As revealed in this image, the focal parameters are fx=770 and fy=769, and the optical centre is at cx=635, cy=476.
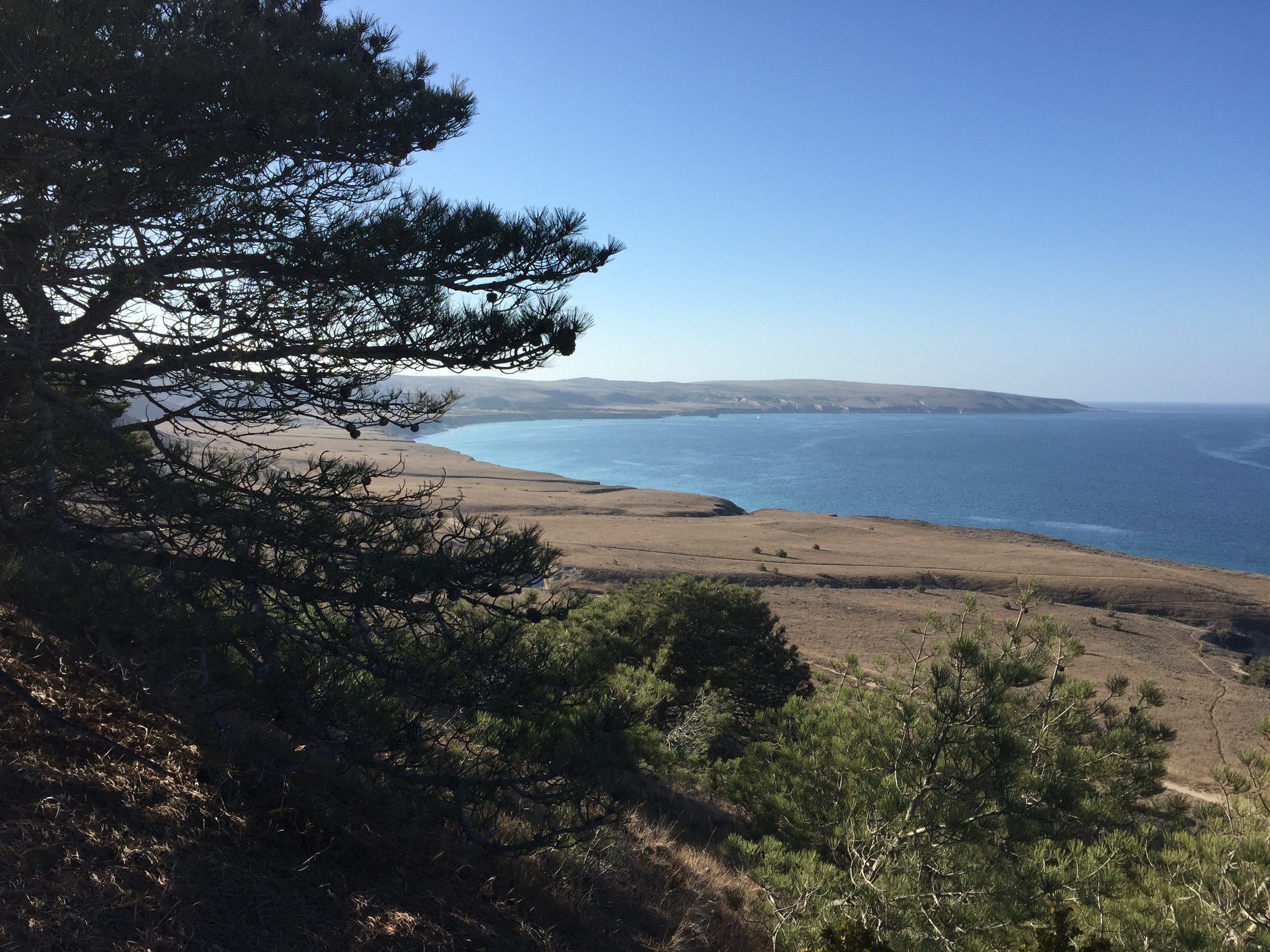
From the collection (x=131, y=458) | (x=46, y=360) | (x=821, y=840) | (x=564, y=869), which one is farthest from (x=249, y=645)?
(x=821, y=840)

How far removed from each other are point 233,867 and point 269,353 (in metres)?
2.84

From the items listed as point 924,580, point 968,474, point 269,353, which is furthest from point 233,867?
point 968,474

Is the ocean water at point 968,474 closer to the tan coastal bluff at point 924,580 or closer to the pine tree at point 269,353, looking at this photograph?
the tan coastal bluff at point 924,580

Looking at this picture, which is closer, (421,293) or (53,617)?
(53,617)

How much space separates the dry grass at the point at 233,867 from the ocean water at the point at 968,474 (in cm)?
5992

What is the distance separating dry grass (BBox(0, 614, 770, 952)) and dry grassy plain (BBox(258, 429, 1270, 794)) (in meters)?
6.59

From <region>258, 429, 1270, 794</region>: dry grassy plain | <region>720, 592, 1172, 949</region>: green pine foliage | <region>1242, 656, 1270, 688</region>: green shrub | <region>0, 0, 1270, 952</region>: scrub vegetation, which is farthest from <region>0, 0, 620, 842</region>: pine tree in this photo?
<region>1242, 656, 1270, 688</region>: green shrub

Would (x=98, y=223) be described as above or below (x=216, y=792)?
above

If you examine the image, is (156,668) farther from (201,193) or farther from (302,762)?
(201,193)

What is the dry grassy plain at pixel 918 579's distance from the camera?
20.1m

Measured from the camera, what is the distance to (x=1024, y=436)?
556 feet

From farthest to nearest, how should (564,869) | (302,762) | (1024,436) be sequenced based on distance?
(1024,436), (564,869), (302,762)

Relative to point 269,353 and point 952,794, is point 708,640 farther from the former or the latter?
point 269,353

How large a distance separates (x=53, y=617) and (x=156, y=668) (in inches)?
31.7
